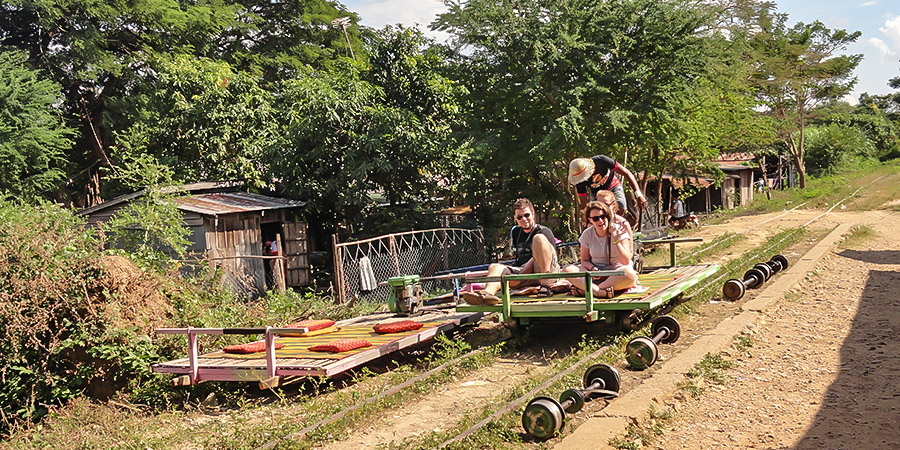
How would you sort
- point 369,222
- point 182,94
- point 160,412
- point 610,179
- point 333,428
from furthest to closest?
point 182,94 → point 369,222 → point 610,179 → point 160,412 → point 333,428

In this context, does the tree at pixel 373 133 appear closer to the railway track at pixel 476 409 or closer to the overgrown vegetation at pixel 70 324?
the overgrown vegetation at pixel 70 324

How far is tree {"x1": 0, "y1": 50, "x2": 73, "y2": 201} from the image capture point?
2175 cm

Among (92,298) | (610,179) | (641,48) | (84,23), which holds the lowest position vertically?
(92,298)

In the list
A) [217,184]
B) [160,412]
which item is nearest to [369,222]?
[217,184]

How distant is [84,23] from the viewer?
1031 inches

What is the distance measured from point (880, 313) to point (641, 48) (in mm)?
9287

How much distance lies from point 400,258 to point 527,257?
596 centimetres

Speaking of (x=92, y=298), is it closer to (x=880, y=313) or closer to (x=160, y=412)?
(x=160, y=412)

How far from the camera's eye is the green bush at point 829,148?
56.3 metres

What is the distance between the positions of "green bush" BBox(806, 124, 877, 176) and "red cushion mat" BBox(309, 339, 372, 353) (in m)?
56.5

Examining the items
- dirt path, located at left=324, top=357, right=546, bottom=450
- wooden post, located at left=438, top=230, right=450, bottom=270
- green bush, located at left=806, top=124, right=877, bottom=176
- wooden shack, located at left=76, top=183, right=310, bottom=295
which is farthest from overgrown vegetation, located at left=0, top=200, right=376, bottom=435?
green bush, located at left=806, top=124, right=877, bottom=176

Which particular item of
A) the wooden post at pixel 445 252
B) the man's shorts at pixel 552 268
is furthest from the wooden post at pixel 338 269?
the man's shorts at pixel 552 268

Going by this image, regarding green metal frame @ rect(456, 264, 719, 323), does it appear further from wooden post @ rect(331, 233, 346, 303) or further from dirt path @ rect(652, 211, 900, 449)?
wooden post @ rect(331, 233, 346, 303)

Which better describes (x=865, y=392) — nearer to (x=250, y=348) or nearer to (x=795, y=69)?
(x=250, y=348)
